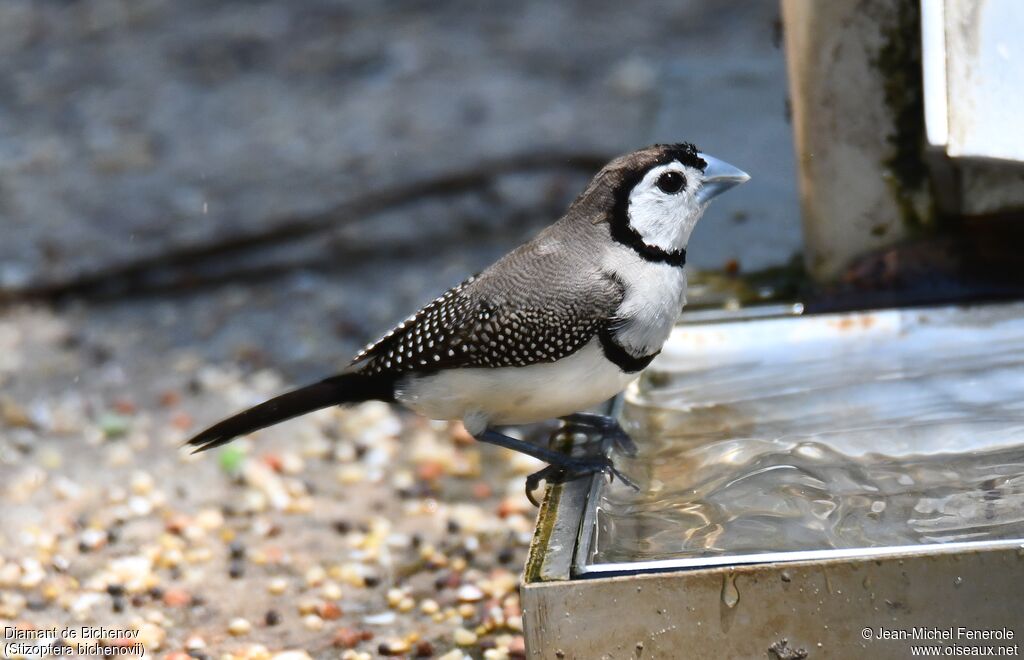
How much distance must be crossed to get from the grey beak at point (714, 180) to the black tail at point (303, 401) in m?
0.94

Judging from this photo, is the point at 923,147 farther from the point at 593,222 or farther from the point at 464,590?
the point at 464,590

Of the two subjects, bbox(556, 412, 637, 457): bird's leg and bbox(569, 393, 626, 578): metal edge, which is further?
bbox(556, 412, 637, 457): bird's leg

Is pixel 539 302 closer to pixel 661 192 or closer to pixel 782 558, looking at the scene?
pixel 661 192

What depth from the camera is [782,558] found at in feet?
8.23

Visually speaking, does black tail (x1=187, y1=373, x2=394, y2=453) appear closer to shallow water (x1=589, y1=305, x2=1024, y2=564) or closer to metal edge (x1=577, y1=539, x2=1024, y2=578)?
Result: shallow water (x1=589, y1=305, x2=1024, y2=564)

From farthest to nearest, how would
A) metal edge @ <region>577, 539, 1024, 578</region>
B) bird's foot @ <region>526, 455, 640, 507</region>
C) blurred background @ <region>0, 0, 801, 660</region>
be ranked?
blurred background @ <region>0, 0, 801, 660</region>, bird's foot @ <region>526, 455, 640, 507</region>, metal edge @ <region>577, 539, 1024, 578</region>

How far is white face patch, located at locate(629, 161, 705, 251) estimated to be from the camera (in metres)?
3.19

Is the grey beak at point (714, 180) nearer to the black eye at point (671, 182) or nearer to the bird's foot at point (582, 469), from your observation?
the black eye at point (671, 182)

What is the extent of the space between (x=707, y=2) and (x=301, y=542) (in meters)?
5.73

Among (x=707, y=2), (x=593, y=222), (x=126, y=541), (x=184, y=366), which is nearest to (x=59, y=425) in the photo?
(x=184, y=366)

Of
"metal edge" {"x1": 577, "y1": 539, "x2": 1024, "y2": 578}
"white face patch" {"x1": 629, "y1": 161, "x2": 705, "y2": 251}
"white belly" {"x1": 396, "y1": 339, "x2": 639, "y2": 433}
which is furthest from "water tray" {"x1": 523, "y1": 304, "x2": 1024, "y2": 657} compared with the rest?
"white face patch" {"x1": 629, "y1": 161, "x2": 705, "y2": 251}

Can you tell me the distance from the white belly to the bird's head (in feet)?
1.06

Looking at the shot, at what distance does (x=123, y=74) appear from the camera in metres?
8.28

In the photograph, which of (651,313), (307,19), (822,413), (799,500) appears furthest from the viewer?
(307,19)
